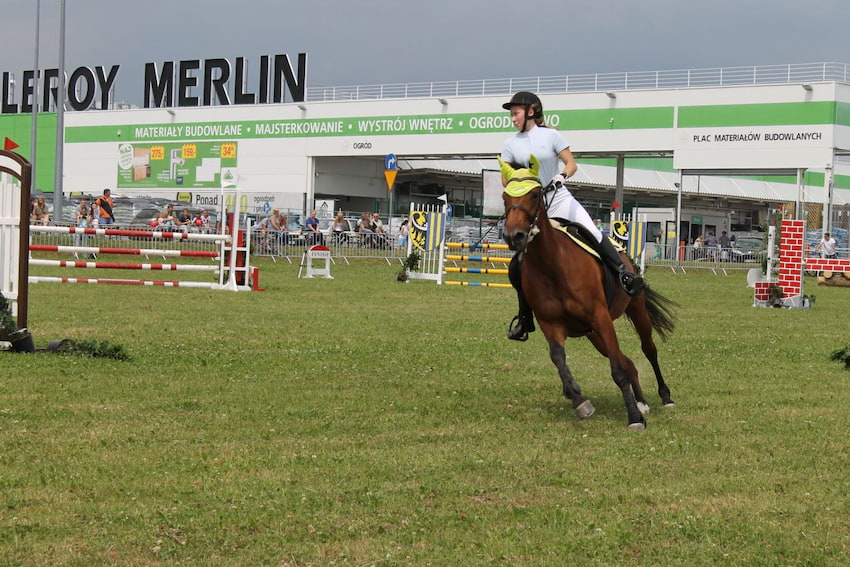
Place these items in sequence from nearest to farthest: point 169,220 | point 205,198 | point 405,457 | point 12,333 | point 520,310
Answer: point 405,457 → point 520,310 → point 12,333 → point 169,220 → point 205,198

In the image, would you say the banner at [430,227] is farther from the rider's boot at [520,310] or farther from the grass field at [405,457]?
the rider's boot at [520,310]

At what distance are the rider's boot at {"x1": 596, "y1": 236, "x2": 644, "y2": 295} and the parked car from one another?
97.5 ft

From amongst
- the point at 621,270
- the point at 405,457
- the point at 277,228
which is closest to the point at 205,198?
the point at 277,228

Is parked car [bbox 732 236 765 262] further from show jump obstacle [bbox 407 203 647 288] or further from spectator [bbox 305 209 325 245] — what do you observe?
spectator [bbox 305 209 325 245]

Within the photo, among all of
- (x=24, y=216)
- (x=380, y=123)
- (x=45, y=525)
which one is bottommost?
(x=45, y=525)

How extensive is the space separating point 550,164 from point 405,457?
9.95 ft

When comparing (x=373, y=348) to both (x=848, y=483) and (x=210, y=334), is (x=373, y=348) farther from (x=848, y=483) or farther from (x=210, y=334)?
(x=848, y=483)

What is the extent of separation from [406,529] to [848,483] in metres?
2.64

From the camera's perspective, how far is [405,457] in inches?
257

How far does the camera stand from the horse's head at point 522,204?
749 centimetres

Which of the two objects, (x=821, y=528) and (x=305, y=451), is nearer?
(x=821, y=528)

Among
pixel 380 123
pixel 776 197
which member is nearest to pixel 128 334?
pixel 380 123

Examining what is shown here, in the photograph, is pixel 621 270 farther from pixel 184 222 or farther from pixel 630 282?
pixel 184 222

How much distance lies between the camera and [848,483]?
6027 mm
